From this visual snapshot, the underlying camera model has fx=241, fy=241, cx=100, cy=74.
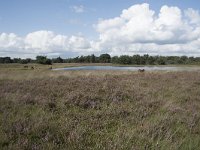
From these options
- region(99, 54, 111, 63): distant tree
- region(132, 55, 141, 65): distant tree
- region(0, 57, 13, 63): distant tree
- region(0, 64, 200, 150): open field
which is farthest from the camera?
region(99, 54, 111, 63): distant tree

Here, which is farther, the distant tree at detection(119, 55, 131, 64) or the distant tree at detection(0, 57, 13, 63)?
the distant tree at detection(119, 55, 131, 64)

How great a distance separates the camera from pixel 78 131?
532cm

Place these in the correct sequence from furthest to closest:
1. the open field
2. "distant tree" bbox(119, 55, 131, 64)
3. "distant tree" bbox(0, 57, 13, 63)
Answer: "distant tree" bbox(119, 55, 131, 64) < "distant tree" bbox(0, 57, 13, 63) < the open field

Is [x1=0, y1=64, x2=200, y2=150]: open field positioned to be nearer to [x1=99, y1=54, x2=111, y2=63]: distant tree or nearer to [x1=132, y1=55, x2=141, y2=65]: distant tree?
[x1=132, y1=55, x2=141, y2=65]: distant tree

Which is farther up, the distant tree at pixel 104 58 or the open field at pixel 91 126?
the distant tree at pixel 104 58

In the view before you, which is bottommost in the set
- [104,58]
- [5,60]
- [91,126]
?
[91,126]

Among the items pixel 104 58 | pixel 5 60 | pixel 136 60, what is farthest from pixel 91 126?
pixel 104 58

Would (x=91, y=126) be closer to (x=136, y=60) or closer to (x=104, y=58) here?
(x=136, y=60)

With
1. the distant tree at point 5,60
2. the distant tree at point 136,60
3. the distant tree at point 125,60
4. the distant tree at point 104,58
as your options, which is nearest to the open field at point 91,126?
the distant tree at point 125,60

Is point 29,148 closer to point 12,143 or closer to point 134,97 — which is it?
point 12,143

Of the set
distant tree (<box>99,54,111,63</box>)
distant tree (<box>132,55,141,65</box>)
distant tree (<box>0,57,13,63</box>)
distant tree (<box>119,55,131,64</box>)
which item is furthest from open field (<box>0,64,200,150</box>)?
distant tree (<box>99,54,111,63</box>)

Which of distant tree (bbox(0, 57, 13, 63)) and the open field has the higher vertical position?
A: distant tree (bbox(0, 57, 13, 63))

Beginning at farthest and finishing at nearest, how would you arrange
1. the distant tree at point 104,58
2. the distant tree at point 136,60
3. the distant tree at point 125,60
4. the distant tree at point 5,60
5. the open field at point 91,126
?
the distant tree at point 104,58 < the distant tree at point 136,60 < the distant tree at point 125,60 < the distant tree at point 5,60 < the open field at point 91,126

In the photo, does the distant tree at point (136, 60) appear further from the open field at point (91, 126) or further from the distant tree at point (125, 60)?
the open field at point (91, 126)
